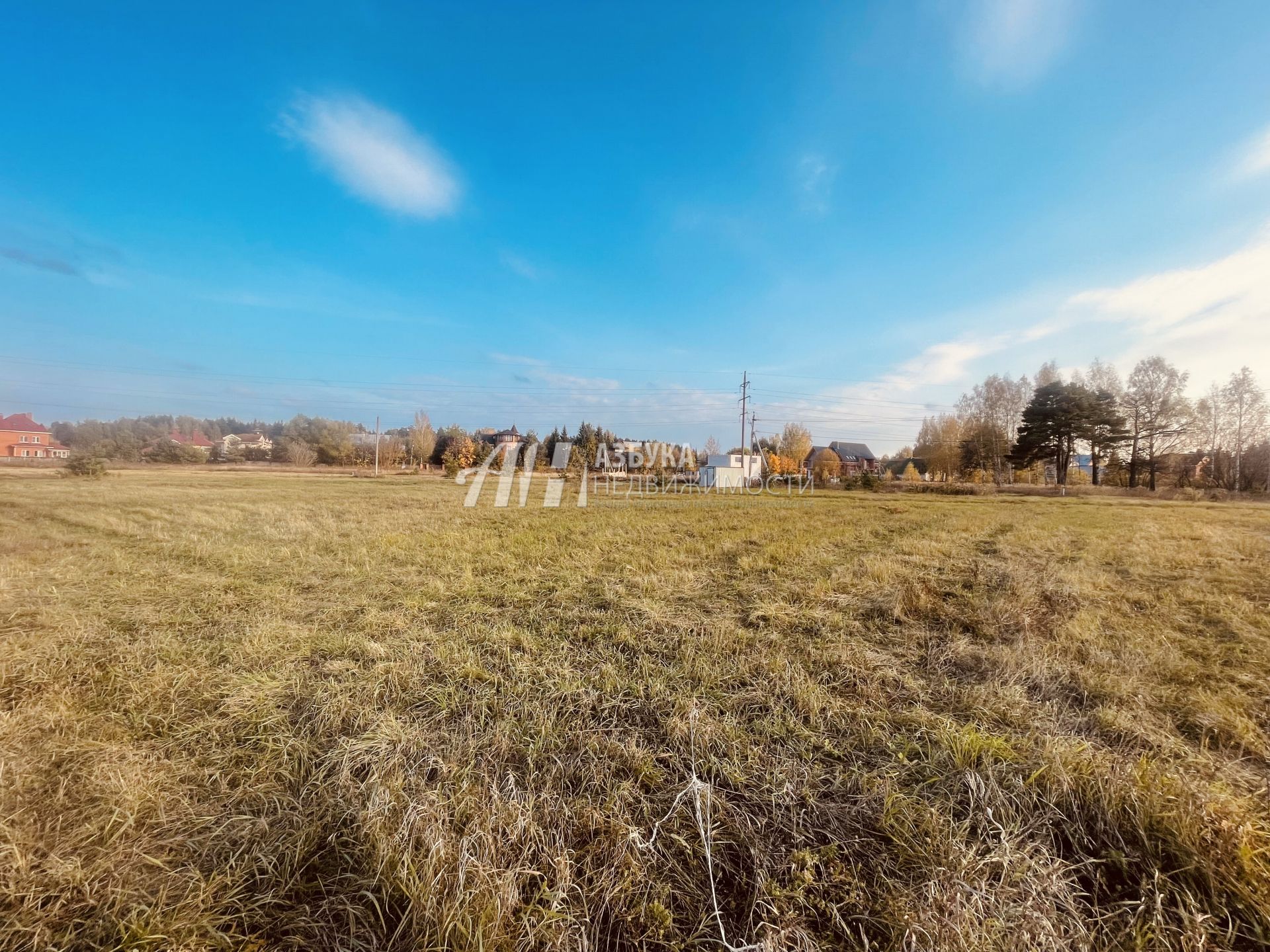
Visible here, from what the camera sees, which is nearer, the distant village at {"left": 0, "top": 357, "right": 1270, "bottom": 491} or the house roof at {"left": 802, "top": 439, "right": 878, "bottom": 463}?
the distant village at {"left": 0, "top": 357, "right": 1270, "bottom": 491}

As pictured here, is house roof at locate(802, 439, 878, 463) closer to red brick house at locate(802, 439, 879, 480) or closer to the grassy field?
red brick house at locate(802, 439, 879, 480)

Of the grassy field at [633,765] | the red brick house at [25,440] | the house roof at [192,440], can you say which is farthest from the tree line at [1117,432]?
the house roof at [192,440]

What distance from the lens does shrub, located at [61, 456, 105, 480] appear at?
24.6 meters

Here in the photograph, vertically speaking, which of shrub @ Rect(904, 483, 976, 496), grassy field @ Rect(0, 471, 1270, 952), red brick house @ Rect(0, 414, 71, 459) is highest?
red brick house @ Rect(0, 414, 71, 459)

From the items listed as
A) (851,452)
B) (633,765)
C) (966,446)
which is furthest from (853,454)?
(633,765)

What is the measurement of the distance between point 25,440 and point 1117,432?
3066 inches

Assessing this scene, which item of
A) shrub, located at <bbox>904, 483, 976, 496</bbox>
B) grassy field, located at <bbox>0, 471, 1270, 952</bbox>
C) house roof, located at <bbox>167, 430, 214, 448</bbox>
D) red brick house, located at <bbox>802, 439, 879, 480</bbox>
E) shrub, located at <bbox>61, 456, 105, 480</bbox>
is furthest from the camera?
red brick house, located at <bbox>802, 439, 879, 480</bbox>

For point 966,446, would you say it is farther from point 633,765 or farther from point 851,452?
point 633,765

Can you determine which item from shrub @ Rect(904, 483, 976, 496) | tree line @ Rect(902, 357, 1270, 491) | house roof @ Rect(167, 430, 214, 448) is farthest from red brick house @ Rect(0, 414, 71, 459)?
tree line @ Rect(902, 357, 1270, 491)

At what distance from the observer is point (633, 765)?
86.9 inches

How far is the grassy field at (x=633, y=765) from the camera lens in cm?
143

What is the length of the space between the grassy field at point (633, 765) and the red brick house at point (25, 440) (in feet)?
138

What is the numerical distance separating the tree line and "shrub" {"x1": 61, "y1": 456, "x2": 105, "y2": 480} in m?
60.6

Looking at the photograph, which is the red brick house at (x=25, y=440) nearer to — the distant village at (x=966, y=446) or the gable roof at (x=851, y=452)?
the distant village at (x=966, y=446)
